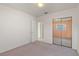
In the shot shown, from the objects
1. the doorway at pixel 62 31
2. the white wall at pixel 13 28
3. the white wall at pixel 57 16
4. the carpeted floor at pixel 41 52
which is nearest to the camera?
the carpeted floor at pixel 41 52

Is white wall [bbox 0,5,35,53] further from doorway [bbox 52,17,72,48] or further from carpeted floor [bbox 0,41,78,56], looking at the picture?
doorway [bbox 52,17,72,48]

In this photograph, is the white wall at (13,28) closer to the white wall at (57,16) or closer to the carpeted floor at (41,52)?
the carpeted floor at (41,52)

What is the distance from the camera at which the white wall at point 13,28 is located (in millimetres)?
3561

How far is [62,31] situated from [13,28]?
2787 mm

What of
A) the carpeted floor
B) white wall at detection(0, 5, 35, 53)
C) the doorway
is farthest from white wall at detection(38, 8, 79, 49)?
white wall at detection(0, 5, 35, 53)

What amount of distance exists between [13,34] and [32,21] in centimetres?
201

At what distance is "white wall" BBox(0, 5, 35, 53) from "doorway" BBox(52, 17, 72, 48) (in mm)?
1685

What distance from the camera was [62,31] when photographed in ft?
16.2

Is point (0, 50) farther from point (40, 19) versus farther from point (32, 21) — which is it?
point (40, 19)

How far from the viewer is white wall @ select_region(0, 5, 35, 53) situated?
140 inches

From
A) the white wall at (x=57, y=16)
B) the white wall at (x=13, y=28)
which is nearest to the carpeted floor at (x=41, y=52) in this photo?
the white wall at (x=13, y=28)

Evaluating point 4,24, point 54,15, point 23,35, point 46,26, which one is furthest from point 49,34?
point 4,24

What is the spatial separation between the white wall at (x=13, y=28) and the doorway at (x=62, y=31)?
1.68 m

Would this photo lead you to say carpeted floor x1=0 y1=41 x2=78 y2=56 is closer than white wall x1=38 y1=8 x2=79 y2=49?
Yes
